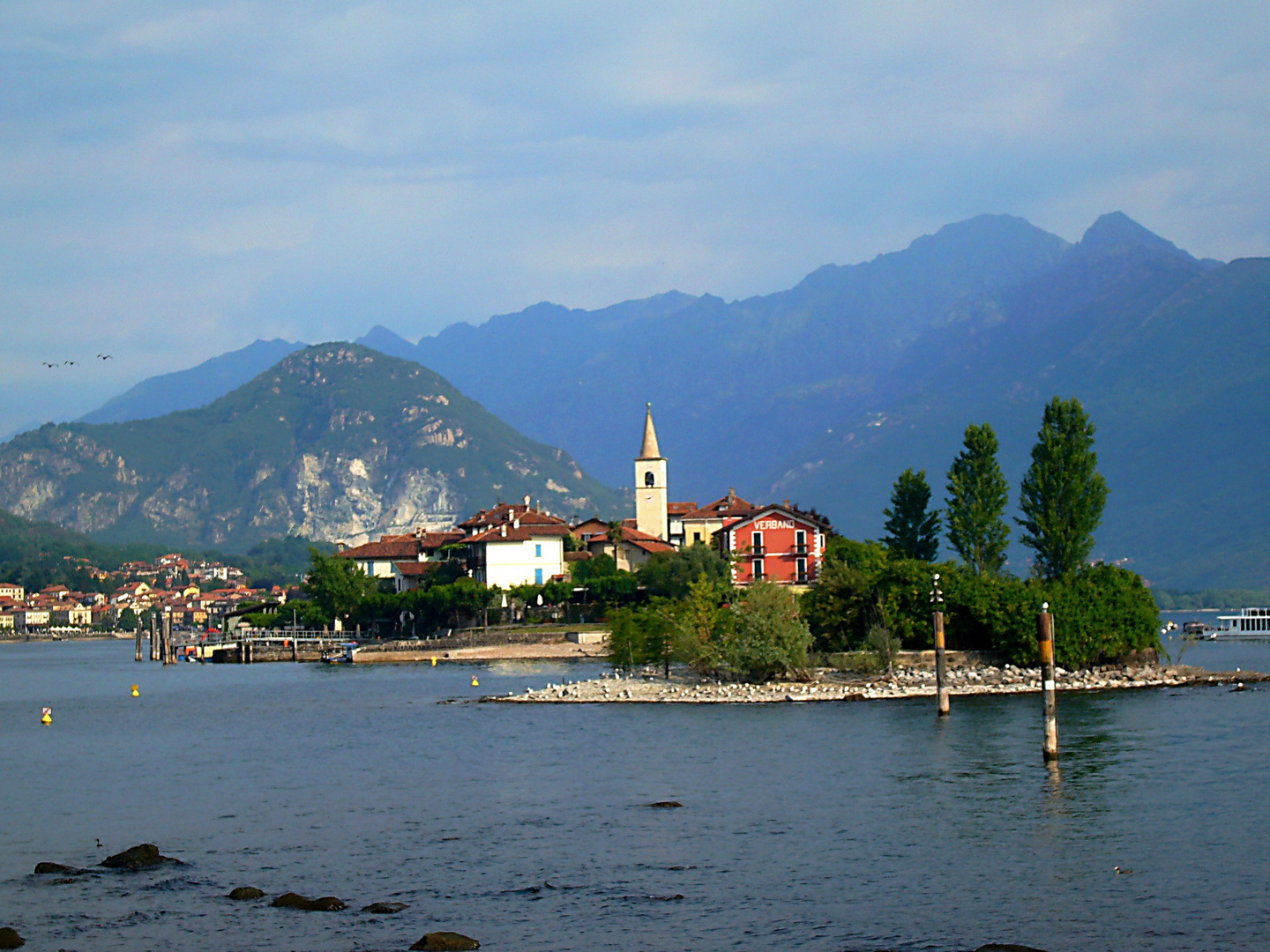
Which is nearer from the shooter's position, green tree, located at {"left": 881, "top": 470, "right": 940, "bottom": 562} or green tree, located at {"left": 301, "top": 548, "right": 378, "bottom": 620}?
green tree, located at {"left": 881, "top": 470, "right": 940, "bottom": 562}

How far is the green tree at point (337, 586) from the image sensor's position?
5167 inches

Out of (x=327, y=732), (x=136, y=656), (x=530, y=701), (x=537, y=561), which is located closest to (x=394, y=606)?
(x=537, y=561)

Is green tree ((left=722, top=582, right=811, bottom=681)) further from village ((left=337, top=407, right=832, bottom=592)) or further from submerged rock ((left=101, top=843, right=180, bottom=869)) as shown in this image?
submerged rock ((left=101, top=843, right=180, bottom=869))

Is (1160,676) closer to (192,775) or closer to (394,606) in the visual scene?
→ (192,775)

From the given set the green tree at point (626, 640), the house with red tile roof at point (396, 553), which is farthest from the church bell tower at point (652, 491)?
the green tree at point (626, 640)

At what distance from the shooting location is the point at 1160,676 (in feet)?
226

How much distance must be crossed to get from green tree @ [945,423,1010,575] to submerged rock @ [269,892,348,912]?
61394 millimetres

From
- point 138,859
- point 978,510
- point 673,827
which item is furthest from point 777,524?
point 138,859

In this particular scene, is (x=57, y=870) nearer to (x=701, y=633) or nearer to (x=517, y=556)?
(x=701, y=633)

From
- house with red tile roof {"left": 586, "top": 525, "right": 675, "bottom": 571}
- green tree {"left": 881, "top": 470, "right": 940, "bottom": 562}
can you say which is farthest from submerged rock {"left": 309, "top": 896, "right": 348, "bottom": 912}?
house with red tile roof {"left": 586, "top": 525, "right": 675, "bottom": 571}

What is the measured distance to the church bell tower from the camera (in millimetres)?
142750

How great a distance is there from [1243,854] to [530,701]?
136 ft

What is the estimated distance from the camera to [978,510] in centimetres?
8481

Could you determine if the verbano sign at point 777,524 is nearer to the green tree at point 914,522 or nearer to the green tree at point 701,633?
the green tree at point 914,522
